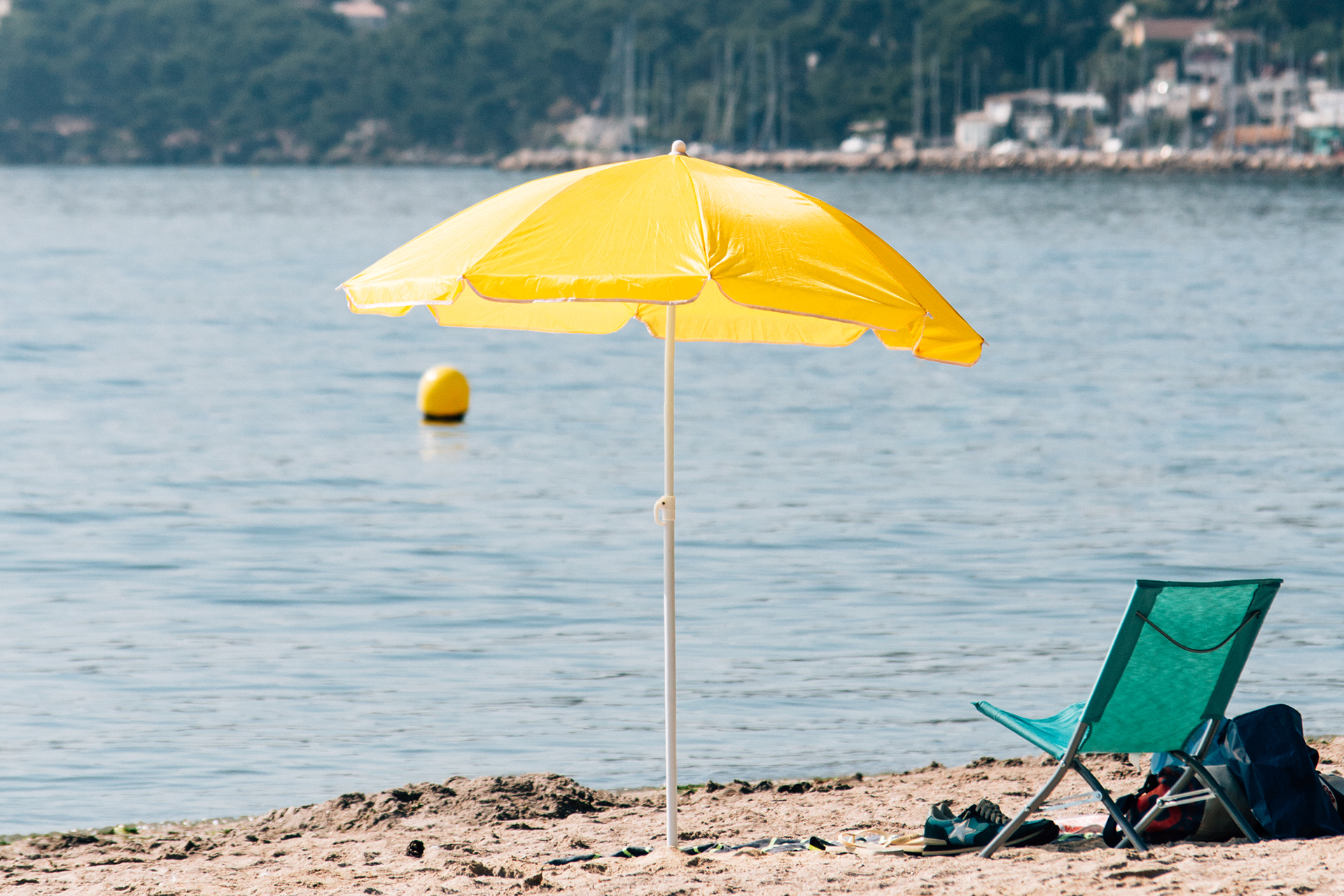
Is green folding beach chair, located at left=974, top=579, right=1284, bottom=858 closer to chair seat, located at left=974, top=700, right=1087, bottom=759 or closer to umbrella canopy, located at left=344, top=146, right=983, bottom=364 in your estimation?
chair seat, located at left=974, top=700, right=1087, bottom=759

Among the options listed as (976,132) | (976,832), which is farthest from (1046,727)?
(976,132)

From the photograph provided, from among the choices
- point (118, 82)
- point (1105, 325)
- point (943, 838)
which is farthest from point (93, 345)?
point (118, 82)

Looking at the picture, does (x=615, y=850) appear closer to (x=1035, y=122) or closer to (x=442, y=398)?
(x=442, y=398)

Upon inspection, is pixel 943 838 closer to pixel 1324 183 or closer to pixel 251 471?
pixel 251 471

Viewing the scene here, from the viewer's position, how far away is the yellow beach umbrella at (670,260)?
16.9 feet

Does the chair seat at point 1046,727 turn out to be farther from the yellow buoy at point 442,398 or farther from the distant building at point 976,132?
the distant building at point 976,132

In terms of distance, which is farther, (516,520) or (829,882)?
(516,520)

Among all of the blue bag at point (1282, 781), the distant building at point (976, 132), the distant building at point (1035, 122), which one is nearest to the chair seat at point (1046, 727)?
the blue bag at point (1282, 781)

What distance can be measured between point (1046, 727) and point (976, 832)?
0.40 m

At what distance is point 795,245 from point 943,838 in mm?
1950

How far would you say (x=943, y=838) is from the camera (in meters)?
5.78

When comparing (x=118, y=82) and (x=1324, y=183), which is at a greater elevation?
(x=118, y=82)

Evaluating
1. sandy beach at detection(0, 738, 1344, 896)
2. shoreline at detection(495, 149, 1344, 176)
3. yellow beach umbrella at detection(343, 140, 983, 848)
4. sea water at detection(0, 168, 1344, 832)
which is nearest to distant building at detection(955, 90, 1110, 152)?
shoreline at detection(495, 149, 1344, 176)

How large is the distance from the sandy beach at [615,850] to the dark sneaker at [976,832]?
74mm
